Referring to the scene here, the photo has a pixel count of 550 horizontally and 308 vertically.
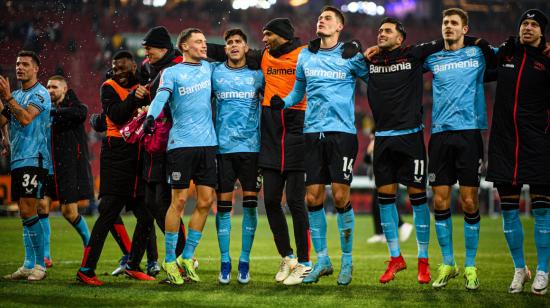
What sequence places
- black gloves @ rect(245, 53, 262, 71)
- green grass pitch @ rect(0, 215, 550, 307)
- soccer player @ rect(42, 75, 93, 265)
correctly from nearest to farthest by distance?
green grass pitch @ rect(0, 215, 550, 307) < black gloves @ rect(245, 53, 262, 71) < soccer player @ rect(42, 75, 93, 265)

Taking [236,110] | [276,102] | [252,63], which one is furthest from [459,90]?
[236,110]

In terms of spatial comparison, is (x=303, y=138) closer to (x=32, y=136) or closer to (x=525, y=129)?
(x=525, y=129)

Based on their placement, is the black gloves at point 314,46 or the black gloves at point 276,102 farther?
the black gloves at point 314,46

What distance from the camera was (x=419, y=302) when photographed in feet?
22.8

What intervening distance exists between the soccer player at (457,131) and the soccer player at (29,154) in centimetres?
429

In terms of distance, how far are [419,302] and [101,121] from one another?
4312 millimetres

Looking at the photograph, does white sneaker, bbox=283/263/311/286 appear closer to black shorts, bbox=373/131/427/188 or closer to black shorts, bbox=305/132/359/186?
black shorts, bbox=305/132/359/186

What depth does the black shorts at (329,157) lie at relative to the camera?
810 cm

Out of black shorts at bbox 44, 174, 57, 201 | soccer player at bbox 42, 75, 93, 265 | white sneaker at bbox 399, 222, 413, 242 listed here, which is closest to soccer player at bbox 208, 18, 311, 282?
soccer player at bbox 42, 75, 93, 265

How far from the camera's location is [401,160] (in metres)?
8.18

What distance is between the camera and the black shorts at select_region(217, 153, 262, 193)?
8.51 meters

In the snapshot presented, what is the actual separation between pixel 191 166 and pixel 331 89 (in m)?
1.68

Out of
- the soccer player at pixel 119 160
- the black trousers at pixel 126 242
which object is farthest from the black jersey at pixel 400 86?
the black trousers at pixel 126 242

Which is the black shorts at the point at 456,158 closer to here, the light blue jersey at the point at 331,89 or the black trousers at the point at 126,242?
the light blue jersey at the point at 331,89
